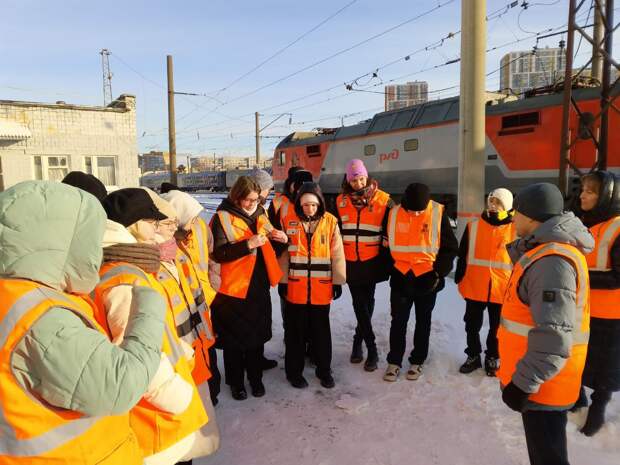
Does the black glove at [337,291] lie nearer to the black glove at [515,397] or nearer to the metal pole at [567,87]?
the black glove at [515,397]

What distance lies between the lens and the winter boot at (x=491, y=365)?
376cm

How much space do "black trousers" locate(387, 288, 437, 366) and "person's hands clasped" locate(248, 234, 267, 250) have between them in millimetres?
1362

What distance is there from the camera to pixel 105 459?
130 cm

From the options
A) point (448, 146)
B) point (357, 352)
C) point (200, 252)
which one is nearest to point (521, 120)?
point (448, 146)

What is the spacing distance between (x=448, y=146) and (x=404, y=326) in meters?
8.88

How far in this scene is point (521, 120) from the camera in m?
10.1

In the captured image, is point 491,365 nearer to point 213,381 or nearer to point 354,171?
point 354,171

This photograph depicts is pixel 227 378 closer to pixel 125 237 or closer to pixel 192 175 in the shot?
pixel 125 237

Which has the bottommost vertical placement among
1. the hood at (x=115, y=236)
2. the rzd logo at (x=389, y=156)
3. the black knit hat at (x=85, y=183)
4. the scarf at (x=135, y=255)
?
the scarf at (x=135, y=255)

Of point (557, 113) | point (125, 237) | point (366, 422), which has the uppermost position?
point (557, 113)

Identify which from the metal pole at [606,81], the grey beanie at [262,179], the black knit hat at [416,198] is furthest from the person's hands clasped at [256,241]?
the metal pole at [606,81]

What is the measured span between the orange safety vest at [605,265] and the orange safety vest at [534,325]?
106cm

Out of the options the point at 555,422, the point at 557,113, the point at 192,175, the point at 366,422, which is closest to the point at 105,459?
the point at 555,422

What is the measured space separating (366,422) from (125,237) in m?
2.26
